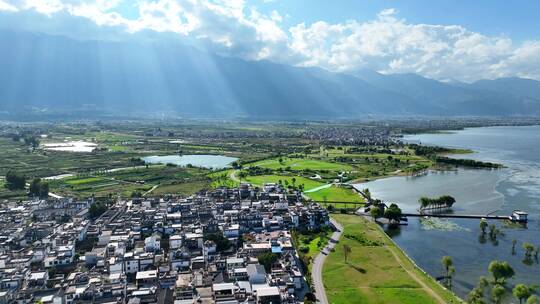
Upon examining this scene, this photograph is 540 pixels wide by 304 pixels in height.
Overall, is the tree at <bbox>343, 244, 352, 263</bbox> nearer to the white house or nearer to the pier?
the white house

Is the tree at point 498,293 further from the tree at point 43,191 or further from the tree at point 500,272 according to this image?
the tree at point 43,191

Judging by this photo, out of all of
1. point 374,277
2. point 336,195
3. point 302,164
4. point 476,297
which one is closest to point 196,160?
point 302,164

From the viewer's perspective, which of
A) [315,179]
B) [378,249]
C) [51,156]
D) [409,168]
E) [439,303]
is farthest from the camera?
[51,156]

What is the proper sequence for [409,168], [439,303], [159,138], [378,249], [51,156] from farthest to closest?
[159,138]
[51,156]
[409,168]
[378,249]
[439,303]

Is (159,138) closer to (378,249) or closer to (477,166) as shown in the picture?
(477,166)

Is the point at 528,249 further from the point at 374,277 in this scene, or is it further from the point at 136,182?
the point at 136,182

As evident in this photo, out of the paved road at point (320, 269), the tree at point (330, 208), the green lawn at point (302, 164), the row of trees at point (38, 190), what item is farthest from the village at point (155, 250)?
the green lawn at point (302, 164)

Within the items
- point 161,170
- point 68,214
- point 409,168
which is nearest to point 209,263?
point 68,214
